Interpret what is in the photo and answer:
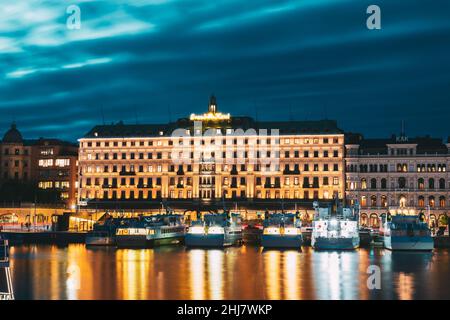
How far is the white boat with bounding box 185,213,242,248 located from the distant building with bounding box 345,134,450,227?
148 feet

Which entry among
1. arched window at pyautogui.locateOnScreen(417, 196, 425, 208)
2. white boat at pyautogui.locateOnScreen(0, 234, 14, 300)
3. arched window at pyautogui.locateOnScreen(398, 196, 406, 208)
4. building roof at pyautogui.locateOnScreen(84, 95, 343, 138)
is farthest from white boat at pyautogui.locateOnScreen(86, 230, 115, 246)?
arched window at pyautogui.locateOnScreen(417, 196, 425, 208)

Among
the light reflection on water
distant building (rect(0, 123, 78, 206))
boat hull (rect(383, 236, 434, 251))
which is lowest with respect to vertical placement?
the light reflection on water

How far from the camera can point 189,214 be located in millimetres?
154625

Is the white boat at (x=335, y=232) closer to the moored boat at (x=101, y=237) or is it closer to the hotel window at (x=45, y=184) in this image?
the moored boat at (x=101, y=237)

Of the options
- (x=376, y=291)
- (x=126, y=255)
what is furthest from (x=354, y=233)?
(x=376, y=291)

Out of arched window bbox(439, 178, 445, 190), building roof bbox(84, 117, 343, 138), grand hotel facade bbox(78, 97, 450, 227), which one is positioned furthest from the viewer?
building roof bbox(84, 117, 343, 138)

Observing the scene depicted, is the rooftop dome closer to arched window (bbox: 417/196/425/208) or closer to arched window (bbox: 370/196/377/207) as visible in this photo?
arched window (bbox: 370/196/377/207)

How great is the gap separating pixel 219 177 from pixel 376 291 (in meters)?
97.0

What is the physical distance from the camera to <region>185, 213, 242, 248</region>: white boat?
354 ft

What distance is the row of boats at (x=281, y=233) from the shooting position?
102000mm

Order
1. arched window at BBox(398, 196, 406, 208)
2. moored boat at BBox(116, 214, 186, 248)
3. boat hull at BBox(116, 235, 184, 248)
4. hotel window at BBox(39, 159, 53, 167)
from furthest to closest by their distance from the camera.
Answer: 1. hotel window at BBox(39, 159, 53, 167)
2. arched window at BBox(398, 196, 406, 208)
3. moored boat at BBox(116, 214, 186, 248)
4. boat hull at BBox(116, 235, 184, 248)

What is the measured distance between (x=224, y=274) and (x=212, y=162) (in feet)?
287

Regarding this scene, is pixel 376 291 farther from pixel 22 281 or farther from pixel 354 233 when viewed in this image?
pixel 354 233

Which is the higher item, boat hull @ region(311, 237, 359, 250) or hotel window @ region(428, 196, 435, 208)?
hotel window @ region(428, 196, 435, 208)
